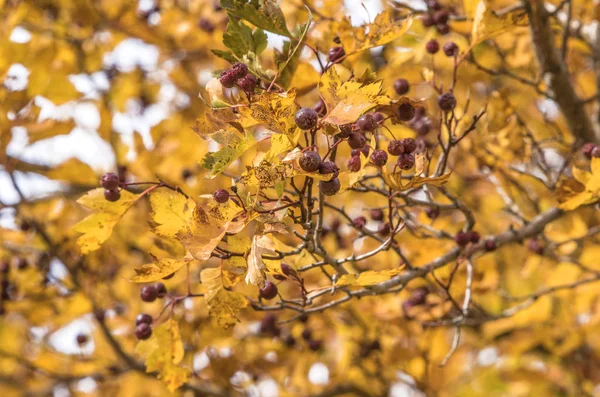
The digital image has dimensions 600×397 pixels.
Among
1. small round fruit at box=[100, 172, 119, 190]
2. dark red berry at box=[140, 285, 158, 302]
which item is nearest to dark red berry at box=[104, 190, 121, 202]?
small round fruit at box=[100, 172, 119, 190]

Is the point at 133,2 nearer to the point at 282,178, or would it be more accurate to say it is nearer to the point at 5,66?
the point at 5,66

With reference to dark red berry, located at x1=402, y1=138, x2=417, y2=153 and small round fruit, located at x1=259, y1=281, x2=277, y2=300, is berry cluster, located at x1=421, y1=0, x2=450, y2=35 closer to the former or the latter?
dark red berry, located at x1=402, y1=138, x2=417, y2=153

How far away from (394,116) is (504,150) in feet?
2.81

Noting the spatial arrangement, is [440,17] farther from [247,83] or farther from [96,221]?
[96,221]

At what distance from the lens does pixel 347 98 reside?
3.71 feet

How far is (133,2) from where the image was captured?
320 centimetres

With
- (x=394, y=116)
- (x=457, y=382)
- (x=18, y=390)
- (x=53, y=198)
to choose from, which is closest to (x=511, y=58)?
(x=394, y=116)

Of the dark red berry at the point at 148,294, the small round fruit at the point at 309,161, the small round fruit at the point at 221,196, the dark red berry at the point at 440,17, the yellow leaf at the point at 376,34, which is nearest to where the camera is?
the small round fruit at the point at 309,161

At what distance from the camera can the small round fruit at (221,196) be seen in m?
1.18

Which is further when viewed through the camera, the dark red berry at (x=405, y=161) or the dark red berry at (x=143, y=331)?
the dark red berry at (x=143, y=331)

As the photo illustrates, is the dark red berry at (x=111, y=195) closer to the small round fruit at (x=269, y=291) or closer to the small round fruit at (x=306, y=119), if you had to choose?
the small round fruit at (x=269, y=291)

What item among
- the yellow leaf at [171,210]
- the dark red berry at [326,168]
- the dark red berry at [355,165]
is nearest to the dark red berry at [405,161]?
the dark red berry at [355,165]

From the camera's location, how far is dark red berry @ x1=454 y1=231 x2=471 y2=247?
1.70m

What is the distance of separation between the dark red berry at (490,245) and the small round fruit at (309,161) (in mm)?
903
